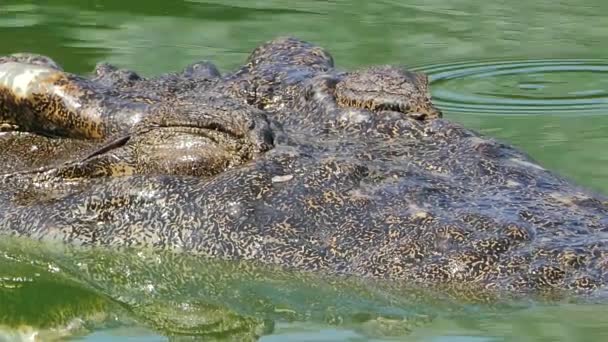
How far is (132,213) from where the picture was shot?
557 cm

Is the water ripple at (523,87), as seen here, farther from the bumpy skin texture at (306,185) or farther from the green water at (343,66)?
the bumpy skin texture at (306,185)

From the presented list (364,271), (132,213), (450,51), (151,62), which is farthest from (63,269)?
(450,51)

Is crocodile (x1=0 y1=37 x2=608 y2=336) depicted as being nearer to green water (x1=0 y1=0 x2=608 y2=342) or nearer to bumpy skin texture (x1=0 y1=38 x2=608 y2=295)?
bumpy skin texture (x1=0 y1=38 x2=608 y2=295)

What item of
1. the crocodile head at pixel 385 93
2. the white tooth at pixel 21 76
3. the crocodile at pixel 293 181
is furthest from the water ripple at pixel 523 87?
the white tooth at pixel 21 76

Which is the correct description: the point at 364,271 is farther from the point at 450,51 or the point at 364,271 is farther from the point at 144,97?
the point at 450,51

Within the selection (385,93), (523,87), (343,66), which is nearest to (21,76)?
(385,93)

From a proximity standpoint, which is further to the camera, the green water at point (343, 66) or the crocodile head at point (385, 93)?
the crocodile head at point (385, 93)

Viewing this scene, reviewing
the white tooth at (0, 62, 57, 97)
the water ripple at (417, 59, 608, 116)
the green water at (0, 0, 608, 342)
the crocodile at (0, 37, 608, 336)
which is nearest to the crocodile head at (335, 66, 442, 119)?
the crocodile at (0, 37, 608, 336)

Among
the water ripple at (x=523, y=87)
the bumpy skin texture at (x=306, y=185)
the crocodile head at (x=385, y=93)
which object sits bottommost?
the water ripple at (x=523, y=87)

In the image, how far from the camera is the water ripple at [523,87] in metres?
8.76

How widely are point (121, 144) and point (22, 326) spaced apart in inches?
40.8

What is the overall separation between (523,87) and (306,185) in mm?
4185

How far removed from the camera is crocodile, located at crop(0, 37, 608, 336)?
507 centimetres

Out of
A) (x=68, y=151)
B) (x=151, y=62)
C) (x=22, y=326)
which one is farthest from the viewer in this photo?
(x=151, y=62)
